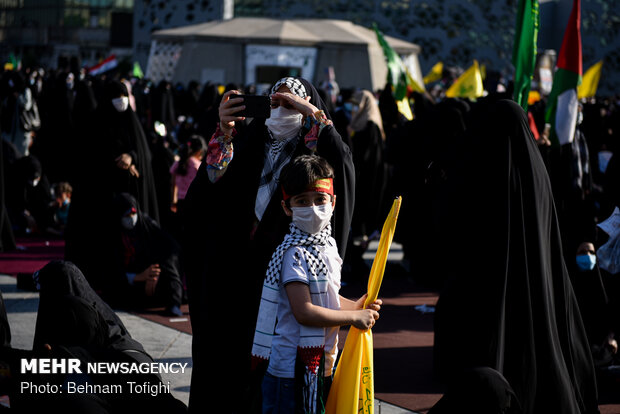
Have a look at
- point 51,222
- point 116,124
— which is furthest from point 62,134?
point 116,124

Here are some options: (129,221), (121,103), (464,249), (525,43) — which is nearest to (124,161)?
(121,103)

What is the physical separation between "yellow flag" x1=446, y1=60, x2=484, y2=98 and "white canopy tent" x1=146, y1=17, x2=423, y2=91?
1506cm

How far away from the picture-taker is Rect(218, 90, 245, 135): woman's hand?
3488 millimetres

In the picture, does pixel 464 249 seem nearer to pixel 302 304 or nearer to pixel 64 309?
pixel 302 304

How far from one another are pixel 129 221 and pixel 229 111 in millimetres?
3762

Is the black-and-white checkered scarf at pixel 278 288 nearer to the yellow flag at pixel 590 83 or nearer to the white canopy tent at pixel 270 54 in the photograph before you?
the yellow flag at pixel 590 83

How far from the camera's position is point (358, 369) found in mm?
3176

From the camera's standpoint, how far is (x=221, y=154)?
11.8 feet

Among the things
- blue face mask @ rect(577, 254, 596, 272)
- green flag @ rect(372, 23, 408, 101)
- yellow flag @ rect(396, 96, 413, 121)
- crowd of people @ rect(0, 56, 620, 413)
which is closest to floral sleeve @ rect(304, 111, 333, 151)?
crowd of people @ rect(0, 56, 620, 413)

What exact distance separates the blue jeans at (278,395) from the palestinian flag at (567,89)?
172 inches

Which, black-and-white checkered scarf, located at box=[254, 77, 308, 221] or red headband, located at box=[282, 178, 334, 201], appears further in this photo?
black-and-white checkered scarf, located at box=[254, 77, 308, 221]

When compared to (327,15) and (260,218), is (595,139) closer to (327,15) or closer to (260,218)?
(260,218)

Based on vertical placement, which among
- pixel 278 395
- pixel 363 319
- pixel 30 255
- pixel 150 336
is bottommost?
pixel 30 255

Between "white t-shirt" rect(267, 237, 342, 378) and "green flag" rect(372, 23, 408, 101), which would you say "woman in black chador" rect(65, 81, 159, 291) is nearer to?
"white t-shirt" rect(267, 237, 342, 378)
